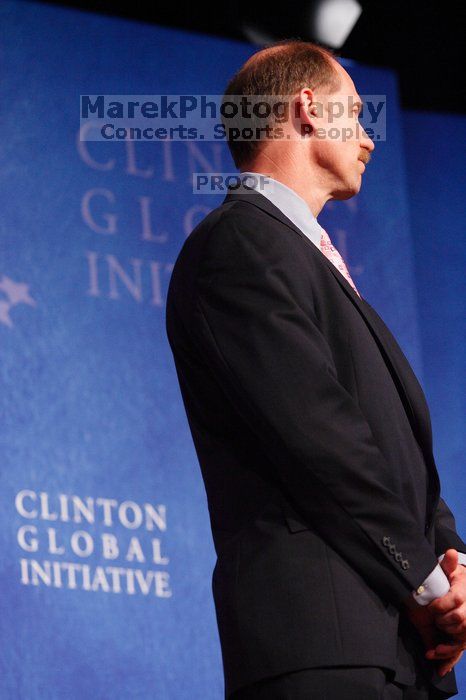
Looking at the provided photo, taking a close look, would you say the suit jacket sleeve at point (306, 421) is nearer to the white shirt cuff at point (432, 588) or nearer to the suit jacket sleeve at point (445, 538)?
the white shirt cuff at point (432, 588)

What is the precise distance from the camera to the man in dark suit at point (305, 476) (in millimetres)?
1251

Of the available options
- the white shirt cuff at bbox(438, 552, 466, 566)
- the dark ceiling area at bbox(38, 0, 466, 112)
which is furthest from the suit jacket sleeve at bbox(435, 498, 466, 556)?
the dark ceiling area at bbox(38, 0, 466, 112)

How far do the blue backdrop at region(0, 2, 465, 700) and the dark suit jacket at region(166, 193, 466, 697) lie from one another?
114 centimetres

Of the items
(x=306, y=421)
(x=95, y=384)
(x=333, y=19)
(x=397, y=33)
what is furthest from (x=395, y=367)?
(x=397, y=33)

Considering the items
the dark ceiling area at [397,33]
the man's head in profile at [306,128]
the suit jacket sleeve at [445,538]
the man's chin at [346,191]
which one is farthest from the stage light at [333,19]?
the suit jacket sleeve at [445,538]

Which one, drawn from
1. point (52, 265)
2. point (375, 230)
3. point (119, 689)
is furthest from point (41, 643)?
point (375, 230)

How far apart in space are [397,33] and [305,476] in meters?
2.55

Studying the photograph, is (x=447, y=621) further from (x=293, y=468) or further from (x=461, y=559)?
(x=293, y=468)

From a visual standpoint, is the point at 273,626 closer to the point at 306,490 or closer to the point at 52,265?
the point at 306,490

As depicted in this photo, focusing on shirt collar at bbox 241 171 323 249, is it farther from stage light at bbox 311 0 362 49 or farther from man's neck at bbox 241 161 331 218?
stage light at bbox 311 0 362 49

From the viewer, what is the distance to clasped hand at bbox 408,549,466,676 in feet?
4.28

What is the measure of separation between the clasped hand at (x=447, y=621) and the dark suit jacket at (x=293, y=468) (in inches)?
0.9

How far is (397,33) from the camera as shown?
346cm

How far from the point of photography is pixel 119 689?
2.46m
